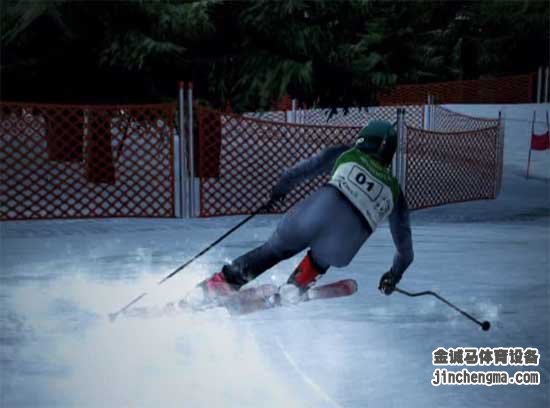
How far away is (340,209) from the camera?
367 centimetres

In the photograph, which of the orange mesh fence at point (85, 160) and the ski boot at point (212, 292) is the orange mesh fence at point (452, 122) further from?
the ski boot at point (212, 292)

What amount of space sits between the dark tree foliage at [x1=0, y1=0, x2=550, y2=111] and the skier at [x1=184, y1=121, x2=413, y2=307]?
242 inches

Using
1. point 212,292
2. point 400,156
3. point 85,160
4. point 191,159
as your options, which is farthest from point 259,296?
point 85,160

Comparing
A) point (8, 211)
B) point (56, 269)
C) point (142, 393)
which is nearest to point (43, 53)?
point (8, 211)

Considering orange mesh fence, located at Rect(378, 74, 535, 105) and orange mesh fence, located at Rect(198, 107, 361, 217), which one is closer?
orange mesh fence, located at Rect(198, 107, 361, 217)

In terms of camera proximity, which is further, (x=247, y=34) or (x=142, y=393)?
(x=247, y=34)

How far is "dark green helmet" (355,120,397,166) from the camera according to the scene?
353 centimetres

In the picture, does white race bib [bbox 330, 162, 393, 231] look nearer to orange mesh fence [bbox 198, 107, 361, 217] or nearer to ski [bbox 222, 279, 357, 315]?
ski [bbox 222, 279, 357, 315]

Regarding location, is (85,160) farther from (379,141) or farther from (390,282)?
(379,141)

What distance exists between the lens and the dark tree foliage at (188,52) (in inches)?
378

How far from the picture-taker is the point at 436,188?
10.1 metres

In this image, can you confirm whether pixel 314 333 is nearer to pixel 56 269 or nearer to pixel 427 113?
pixel 56 269

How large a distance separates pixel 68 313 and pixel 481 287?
2849 mm

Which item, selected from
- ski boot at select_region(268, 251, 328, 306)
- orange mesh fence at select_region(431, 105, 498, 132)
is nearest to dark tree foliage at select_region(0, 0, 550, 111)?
ski boot at select_region(268, 251, 328, 306)
